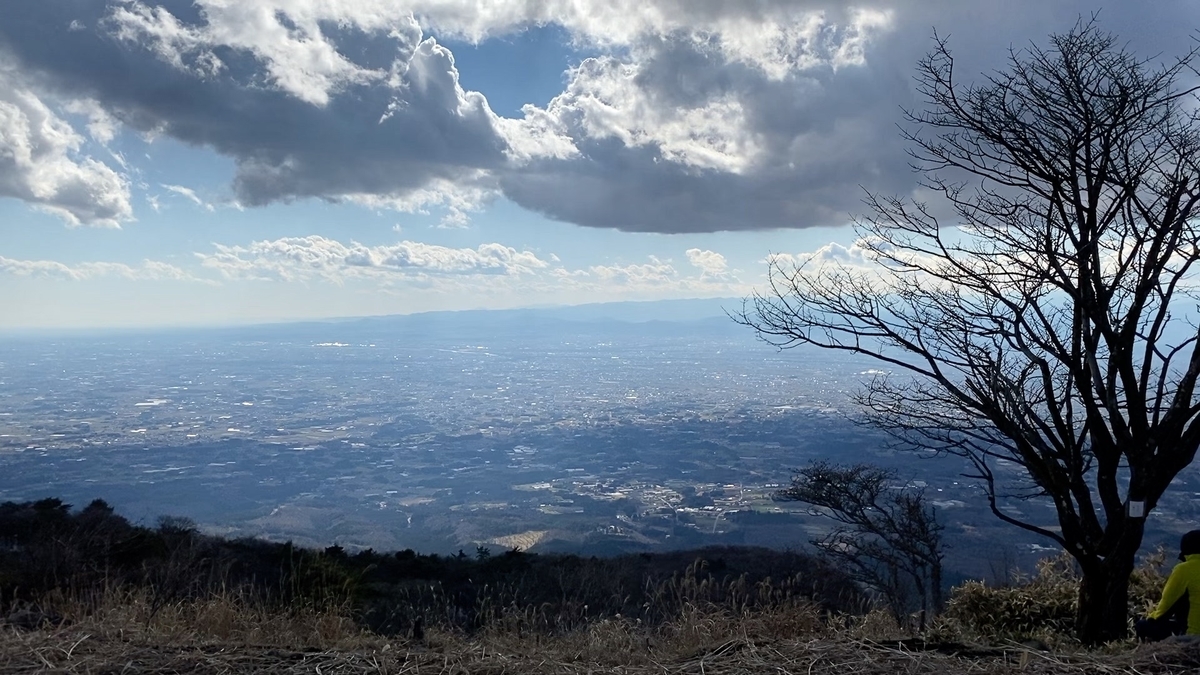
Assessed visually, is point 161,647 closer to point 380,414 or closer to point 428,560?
point 428,560

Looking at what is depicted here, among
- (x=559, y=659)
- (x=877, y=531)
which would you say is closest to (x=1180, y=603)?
(x=559, y=659)

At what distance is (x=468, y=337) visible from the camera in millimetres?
158750

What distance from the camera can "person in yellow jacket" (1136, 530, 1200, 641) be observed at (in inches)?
198

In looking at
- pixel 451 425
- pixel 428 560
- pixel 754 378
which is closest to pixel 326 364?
pixel 451 425

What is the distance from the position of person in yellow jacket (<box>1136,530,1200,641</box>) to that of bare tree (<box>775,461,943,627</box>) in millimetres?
3760

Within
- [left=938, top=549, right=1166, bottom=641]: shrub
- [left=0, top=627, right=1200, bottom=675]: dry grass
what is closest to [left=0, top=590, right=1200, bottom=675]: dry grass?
[left=0, top=627, right=1200, bottom=675]: dry grass

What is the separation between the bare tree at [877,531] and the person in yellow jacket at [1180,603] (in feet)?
12.3

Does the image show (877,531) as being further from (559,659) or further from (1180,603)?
(559,659)

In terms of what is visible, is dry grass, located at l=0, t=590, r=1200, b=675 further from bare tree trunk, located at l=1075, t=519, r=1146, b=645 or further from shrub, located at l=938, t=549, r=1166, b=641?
shrub, located at l=938, t=549, r=1166, b=641

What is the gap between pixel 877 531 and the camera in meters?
10.1

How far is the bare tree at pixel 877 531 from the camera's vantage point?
9.60 meters

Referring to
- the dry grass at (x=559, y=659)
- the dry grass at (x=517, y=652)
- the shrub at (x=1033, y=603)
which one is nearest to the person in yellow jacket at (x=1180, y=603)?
the dry grass at (x=517, y=652)

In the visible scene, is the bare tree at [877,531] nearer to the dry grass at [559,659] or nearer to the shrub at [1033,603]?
the shrub at [1033,603]

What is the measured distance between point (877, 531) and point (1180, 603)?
16.4 feet
